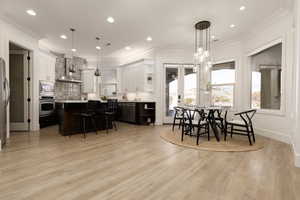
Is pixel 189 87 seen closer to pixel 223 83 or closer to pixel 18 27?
pixel 223 83

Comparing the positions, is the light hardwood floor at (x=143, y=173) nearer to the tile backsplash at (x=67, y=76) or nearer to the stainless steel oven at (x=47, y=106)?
the stainless steel oven at (x=47, y=106)

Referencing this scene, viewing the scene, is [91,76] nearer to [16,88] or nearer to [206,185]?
[16,88]

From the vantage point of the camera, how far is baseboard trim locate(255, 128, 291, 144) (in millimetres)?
3631

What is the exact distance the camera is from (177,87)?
6297 mm

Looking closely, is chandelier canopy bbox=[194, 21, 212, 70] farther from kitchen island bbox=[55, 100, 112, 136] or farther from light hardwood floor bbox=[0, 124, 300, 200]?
kitchen island bbox=[55, 100, 112, 136]

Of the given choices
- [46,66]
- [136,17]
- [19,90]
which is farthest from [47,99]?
[136,17]

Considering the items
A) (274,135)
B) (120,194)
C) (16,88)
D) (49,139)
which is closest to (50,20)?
(16,88)

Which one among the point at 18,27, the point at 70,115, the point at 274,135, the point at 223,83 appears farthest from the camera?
the point at 223,83

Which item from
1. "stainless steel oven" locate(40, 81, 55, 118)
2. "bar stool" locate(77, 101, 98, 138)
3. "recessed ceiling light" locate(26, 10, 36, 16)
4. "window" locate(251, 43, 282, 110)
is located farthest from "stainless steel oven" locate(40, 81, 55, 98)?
"window" locate(251, 43, 282, 110)

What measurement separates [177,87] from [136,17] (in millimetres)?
→ 3217

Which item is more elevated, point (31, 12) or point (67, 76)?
point (31, 12)

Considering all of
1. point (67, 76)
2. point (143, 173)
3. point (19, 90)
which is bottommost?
point (143, 173)

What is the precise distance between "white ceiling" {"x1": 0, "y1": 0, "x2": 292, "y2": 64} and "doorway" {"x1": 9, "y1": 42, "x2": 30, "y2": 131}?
1016 millimetres

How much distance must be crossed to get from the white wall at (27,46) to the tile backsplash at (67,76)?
1.24m
